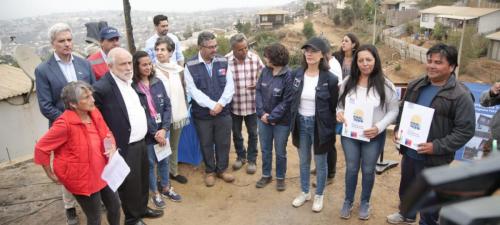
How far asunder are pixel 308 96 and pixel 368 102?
58 cm

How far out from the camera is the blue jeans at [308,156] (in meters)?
3.68

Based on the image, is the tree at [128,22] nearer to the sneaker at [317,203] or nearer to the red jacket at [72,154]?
the red jacket at [72,154]

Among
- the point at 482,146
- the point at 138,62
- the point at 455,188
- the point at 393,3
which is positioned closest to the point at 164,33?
the point at 138,62

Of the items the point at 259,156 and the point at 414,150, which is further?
the point at 259,156

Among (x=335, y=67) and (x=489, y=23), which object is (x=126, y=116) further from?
(x=489, y=23)

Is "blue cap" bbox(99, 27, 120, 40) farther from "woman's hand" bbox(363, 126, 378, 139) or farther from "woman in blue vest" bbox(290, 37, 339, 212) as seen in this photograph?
"woman's hand" bbox(363, 126, 378, 139)

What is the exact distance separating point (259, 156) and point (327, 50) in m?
2.27

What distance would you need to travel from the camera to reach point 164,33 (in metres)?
5.45

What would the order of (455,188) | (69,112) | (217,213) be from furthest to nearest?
(217,213)
(69,112)
(455,188)

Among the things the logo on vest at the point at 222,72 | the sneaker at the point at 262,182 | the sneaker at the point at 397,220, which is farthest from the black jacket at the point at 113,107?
the sneaker at the point at 397,220

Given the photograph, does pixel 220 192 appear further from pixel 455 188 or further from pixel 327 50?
pixel 455 188

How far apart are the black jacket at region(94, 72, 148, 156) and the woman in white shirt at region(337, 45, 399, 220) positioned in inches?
78.7

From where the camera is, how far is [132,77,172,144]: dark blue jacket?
141 inches

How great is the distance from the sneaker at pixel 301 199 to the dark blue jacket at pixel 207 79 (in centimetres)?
133
